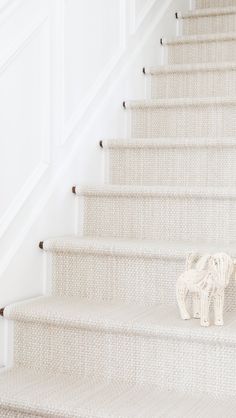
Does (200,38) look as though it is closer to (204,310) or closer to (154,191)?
(154,191)

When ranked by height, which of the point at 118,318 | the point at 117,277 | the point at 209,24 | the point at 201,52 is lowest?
the point at 118,318

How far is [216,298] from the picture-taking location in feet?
6.03

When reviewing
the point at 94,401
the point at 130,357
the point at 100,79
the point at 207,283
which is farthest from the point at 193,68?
the point at 94,401

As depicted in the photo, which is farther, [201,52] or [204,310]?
[201,52]

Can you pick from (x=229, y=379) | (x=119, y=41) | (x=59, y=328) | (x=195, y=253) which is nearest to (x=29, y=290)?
(x=59, y=328)

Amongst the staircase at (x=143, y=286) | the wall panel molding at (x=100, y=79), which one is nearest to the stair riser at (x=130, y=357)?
the staircase at (x=143, y=286)

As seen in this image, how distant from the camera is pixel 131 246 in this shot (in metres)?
2.16

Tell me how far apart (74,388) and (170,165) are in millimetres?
1060

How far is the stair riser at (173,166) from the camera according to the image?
2.51 meters

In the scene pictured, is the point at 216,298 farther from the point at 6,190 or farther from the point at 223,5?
the point at 223,5

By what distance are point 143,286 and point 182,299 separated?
29 cm

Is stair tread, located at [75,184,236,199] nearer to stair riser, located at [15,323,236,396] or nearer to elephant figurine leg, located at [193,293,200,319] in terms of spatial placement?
elephant figurine leg, located at [193,293,200,319]

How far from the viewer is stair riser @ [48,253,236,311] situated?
2109 mm

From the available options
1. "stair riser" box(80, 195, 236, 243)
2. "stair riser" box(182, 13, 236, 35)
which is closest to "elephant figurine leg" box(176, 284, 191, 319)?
"stair riser" box(80, 195, 236, 243)
